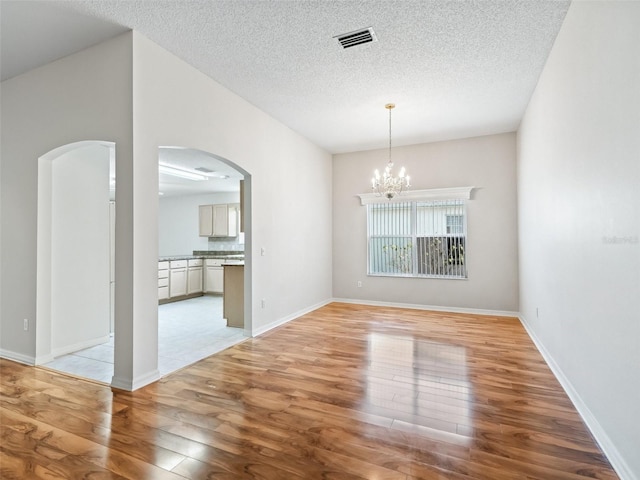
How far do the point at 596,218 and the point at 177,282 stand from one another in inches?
290

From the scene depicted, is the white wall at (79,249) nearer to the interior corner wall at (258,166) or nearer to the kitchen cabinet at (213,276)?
the interior corner wall at (258,166)

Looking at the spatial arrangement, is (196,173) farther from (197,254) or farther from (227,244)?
(197,254)

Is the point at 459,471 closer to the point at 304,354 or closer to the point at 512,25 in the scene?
the point at 304,354

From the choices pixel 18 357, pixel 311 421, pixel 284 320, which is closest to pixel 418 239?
pixel 284 320

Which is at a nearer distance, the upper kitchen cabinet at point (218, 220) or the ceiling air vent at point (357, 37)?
the ceiling air vent at point (357, 37)

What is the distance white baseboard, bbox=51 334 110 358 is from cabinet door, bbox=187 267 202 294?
3631mm

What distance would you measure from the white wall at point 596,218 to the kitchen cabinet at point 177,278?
6.79 meters

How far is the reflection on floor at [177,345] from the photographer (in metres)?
3.29

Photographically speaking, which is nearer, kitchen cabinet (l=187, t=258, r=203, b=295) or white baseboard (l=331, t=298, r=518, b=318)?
white baseboard (l=331, t=298, r=518, b=318)

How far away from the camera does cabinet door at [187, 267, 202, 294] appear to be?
7.77 metres

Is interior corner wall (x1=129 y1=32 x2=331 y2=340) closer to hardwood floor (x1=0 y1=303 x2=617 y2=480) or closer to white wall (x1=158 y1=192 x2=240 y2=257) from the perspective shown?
hardwood floor (x1=0 y1=303 x2=617 y2=480)

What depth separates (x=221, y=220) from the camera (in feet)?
29.6

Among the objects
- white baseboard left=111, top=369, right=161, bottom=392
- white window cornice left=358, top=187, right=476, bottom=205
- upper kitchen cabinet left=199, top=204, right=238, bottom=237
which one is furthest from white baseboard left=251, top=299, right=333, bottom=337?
upper kitchen cabinet left=199, top=204, right=238, bottom=237

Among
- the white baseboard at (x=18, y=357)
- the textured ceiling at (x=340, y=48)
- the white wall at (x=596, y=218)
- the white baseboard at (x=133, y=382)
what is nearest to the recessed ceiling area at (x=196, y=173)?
the textured ceiling at (x=340, y=48)
